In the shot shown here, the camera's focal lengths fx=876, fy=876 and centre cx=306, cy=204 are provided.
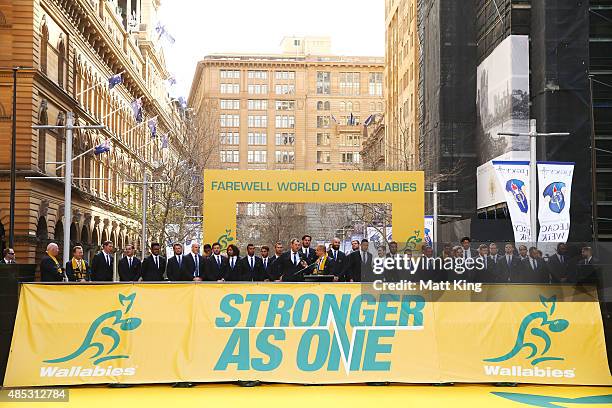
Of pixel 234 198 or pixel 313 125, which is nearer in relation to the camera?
pixel 234 198

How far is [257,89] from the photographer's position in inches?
7126

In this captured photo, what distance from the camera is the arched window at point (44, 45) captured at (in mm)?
45875

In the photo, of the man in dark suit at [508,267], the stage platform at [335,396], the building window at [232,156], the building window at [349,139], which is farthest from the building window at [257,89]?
the stage platform at [335,396]

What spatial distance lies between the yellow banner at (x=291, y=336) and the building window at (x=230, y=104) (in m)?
167

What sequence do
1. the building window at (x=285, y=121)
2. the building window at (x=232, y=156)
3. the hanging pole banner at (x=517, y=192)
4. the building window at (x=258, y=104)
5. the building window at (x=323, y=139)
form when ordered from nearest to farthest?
the hanging pole banner at (x=517, y=192) < the building window at (x=323, y=139) < the building window at (x=232, y=156) < the building window at (x=285, y=121) < the building window at (x=258, y=104)

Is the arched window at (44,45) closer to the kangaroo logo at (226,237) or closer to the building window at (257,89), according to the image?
the kangaroo logo at (226,237)

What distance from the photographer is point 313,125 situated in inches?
6909

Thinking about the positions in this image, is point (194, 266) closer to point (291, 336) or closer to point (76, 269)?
point (76, 269)

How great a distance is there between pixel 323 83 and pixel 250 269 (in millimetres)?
160376

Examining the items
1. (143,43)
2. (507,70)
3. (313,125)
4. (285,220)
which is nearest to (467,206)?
(507,70)

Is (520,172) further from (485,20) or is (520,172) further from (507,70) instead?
(485,20)

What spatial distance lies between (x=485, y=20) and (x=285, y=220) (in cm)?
6690

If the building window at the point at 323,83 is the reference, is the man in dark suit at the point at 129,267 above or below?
below

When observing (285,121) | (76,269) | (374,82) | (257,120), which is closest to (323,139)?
(285,121)
